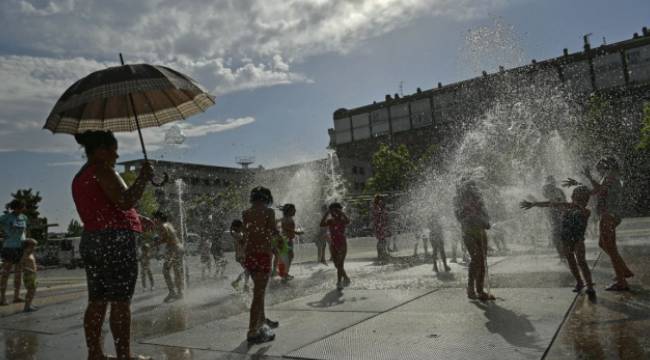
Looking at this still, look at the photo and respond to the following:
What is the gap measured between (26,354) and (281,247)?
2.69 metres

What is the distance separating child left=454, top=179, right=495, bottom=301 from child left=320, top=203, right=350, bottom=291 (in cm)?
253

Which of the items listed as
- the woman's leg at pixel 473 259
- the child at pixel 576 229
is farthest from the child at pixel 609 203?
the woman's leg at pixel 473 259

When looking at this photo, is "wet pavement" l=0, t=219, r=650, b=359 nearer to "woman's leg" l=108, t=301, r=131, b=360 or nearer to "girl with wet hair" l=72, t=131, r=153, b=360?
"woman's leg" l=108, t=301, r=131, b=360

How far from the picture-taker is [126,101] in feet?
14.9

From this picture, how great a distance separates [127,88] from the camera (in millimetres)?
3531

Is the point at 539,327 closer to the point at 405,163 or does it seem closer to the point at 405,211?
the point at 405,211

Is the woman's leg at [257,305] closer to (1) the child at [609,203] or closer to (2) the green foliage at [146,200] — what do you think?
(1) the child at [609,203]

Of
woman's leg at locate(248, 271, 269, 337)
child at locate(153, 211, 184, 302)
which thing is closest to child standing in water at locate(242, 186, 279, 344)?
woman's leg at locate(248, 271, 269, 337)

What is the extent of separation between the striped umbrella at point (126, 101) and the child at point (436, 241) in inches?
222

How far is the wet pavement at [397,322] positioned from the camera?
3.72 metres

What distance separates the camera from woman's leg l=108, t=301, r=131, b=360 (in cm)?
343

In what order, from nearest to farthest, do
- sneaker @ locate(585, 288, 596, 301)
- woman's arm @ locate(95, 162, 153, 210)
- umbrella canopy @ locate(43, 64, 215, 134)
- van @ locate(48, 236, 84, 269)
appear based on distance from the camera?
woman's arm @ locate(95, 162, 153, 210), umbrella canopy @ locate(43, 64, 215, 134), sneaker @ locate(585, 288, 596, 301), van @ locate(48, 236, 84, 269)

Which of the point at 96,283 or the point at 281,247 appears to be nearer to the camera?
the point at 96,283

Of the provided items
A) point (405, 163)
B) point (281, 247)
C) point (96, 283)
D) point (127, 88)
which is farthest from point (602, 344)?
point (405, 163)
